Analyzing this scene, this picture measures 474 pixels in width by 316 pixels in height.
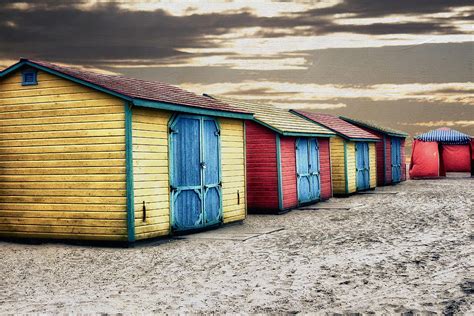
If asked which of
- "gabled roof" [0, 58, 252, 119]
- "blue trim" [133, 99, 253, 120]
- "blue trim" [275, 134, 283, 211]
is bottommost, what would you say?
"blue trim" [275, 134, 283, 211]

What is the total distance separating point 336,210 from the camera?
1838 cm

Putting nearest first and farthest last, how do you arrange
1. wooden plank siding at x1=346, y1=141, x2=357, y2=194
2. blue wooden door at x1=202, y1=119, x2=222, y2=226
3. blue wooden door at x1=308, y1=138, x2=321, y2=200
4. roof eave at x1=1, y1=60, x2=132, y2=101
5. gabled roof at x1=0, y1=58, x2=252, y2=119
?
roof eave at x1=1, y1=60, x2=132, y2=101 → gabled roof at x1=0, y1=58, x2=252, y2=119 → blue wooden door at x1=202, y1=119, x2=222, y2=226 → blue wooden door at x1=308, y1=138, x2=321, y2=200 → wooden plank siding at x1=346, y1=141, x2=357, y2=194

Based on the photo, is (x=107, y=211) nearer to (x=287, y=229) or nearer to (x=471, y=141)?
(x=287, y=229)

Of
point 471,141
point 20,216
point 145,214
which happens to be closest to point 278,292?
point 145,214

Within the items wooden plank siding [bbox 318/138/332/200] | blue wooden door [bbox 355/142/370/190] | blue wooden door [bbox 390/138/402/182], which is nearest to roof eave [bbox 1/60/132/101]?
wooden plank siding [bbox 318/138/332/200]

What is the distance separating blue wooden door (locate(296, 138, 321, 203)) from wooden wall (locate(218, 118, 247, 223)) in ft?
14.6

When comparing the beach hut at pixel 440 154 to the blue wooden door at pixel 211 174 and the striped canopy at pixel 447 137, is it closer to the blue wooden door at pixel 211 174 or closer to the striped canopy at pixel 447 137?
the striped canopy at pixel 447 137

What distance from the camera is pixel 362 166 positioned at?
27.0 meters

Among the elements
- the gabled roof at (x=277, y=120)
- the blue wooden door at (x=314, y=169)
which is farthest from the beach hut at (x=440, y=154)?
the blue wooden door at (x=314, y=169)

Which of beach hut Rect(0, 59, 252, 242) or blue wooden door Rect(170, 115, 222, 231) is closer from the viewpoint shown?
beach hut Rect(0, 59, 252, 242)

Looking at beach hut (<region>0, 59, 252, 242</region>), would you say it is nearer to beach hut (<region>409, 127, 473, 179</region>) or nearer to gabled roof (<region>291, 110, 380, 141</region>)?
gabled roof (<region>291, 110, 380, 141</region>)

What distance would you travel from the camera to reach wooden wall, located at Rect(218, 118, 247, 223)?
14.5 m

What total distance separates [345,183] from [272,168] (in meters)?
7.33

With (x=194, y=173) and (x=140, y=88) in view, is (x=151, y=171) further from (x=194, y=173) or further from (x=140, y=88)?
(x=140, y=88)
